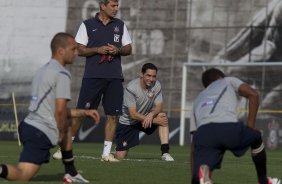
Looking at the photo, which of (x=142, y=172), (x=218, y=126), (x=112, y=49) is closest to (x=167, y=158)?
(x=112, y=49)

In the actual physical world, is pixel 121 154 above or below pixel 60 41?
below

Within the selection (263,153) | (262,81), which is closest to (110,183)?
(263,153)

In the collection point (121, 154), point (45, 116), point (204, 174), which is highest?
point (45, 116)

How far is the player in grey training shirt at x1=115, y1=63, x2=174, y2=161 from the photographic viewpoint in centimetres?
1548

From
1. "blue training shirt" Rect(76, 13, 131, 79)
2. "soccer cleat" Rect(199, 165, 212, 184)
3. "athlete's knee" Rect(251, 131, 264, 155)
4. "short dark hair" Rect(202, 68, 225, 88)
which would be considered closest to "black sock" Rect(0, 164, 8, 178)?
"soccer cleat" Rect(199, 165, 212, 184)

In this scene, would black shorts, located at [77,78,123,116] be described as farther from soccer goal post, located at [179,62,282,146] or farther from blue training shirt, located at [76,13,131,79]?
soccer goal post, located at [179,62,282,146]

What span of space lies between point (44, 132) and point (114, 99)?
4.68 metres

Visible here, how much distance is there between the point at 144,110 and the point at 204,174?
6.96 meters

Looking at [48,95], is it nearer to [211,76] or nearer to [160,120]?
[211,76]

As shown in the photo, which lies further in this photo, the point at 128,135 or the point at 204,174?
the point at 128,135

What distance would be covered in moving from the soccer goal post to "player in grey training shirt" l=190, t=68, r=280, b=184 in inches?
638

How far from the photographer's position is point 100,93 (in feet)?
Answer: 47.7

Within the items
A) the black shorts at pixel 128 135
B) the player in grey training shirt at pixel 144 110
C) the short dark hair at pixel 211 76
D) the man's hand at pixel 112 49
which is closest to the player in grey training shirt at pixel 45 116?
the short dark hair at pixel 211 76

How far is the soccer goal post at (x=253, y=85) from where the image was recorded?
26766 mm
